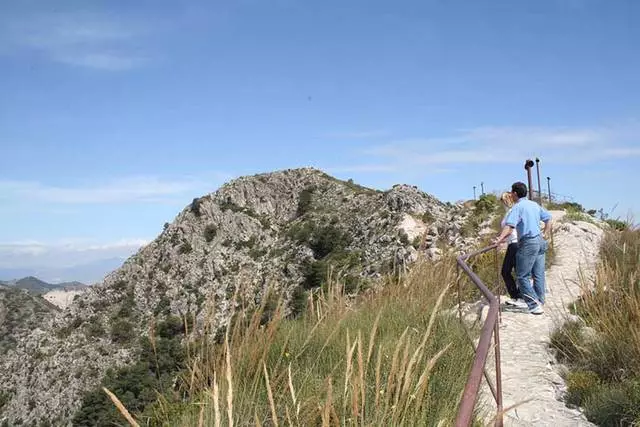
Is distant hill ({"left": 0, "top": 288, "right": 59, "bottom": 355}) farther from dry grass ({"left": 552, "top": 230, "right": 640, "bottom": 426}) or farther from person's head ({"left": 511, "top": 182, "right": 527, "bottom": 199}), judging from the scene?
dry grass ({"left": 552, "top": 230, "right": 640, "bottom": 426})

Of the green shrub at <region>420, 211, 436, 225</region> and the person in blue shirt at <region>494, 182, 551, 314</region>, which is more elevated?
the green shrub at <region>420, 211, 436, 225</region>

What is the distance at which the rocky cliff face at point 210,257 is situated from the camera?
167 feet

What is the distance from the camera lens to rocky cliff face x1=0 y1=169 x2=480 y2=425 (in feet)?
167

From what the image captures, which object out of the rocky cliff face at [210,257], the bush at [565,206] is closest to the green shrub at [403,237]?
the rocky cliff face at [210,257]

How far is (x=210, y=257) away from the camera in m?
73.4

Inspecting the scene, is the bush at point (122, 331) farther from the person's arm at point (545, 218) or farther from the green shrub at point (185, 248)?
the person's arm at point (545, 218)

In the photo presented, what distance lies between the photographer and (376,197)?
213 ft

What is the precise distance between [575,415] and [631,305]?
1115mm

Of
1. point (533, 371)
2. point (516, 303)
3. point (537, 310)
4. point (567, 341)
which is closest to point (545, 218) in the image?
point (516, 303)

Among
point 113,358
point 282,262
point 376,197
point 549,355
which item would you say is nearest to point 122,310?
point 113,358

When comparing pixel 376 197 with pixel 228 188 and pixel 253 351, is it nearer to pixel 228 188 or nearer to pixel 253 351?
pixel 228 188

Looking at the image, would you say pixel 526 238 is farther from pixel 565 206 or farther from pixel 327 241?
pixel 327 241

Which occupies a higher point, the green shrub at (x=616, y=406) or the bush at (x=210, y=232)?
the bush at (x=210, y=232)

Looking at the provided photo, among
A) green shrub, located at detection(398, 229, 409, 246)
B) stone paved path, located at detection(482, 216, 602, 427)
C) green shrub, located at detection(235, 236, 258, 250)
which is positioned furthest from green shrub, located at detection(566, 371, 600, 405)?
green shrub, located at detection(235, 236, 258, 250)
